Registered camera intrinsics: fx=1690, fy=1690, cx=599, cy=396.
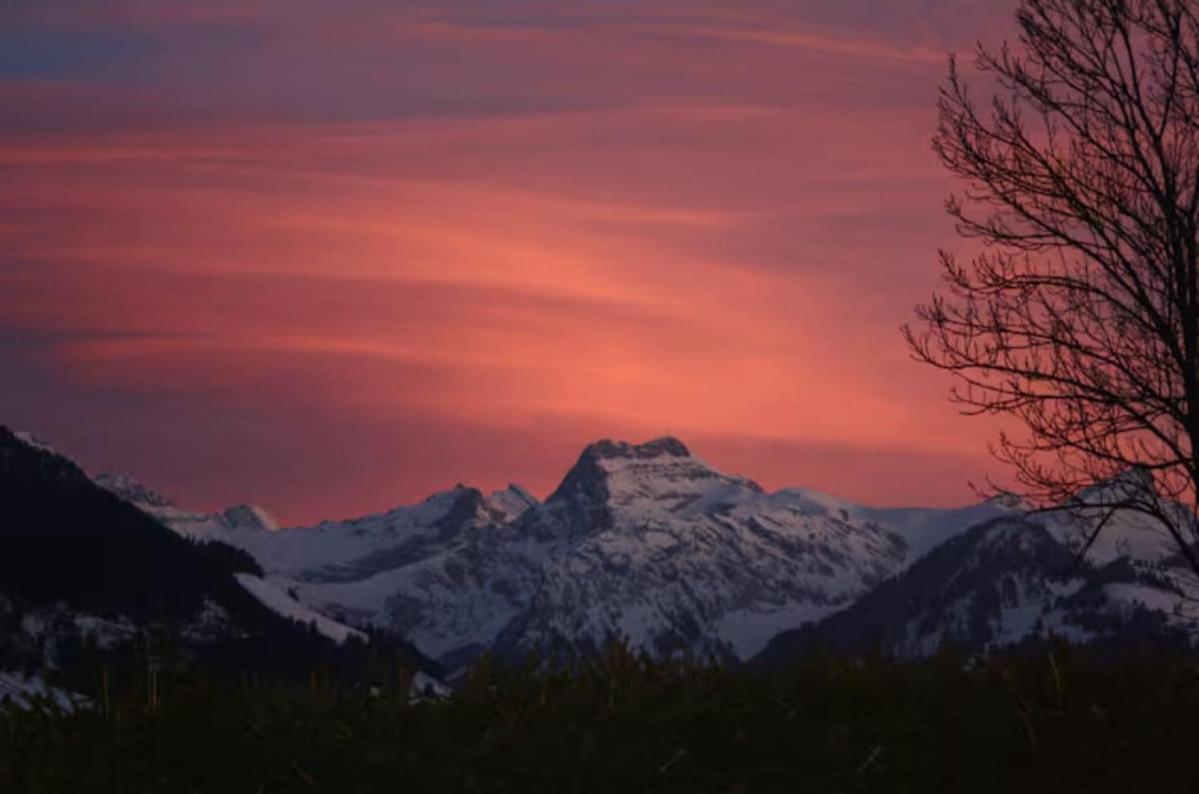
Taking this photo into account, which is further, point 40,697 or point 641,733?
point 641,733

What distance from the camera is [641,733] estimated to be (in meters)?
13.9

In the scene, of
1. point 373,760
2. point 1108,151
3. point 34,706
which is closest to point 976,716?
point 373,760

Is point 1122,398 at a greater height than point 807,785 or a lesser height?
greater

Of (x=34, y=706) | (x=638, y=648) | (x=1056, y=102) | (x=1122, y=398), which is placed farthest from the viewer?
(x=1056, y=102)

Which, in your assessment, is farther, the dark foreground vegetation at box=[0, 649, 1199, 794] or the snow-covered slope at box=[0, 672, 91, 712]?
the snow-covered slope at box=[0, 672, 91, 712]

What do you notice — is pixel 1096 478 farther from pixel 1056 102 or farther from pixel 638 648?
pixel 638 648

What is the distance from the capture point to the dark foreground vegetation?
12.8 metres

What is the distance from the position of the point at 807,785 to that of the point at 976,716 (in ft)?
7.81

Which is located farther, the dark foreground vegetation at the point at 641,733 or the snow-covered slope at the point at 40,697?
the snow-covered slope at the point at 40,697

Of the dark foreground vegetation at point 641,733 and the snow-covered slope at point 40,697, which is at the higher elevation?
the snow-covered slope at point 40,697

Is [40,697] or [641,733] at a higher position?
[40,697]

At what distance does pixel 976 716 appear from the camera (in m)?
15.1

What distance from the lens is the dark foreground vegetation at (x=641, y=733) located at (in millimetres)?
12828

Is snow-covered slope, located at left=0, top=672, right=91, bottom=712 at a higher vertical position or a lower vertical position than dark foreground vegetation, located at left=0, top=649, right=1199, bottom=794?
higher
